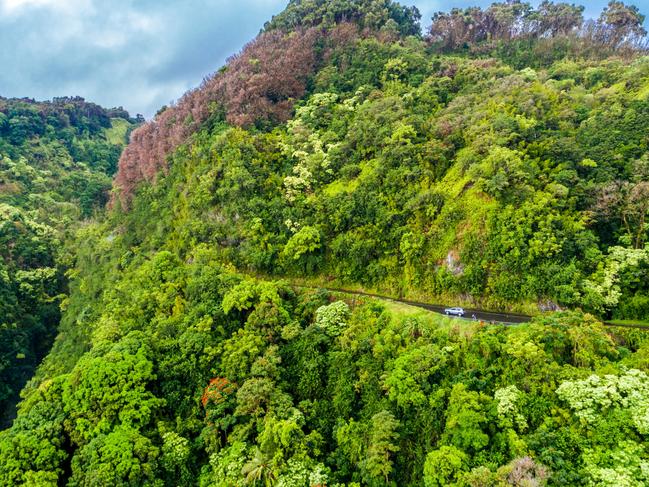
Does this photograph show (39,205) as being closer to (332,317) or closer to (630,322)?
(332,317)

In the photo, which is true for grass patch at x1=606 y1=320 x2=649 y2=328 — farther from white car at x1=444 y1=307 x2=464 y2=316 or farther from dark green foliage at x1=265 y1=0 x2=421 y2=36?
dark green foliage at x1=265 y1=0 x2=421 y2=36

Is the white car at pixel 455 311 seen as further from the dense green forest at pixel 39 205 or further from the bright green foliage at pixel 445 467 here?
the dense green forest at pixel 39 205

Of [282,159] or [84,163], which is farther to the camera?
[84,163]

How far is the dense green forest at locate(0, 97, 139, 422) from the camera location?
49.2 m

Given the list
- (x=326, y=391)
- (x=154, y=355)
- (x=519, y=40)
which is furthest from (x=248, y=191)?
(x=519, y=40)

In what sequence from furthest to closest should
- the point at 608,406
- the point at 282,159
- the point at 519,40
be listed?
the point at 519,40
the point at 282,159
the point at 608,406

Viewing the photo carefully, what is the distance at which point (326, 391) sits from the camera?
2783 centimetres

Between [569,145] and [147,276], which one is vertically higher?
[569,145]

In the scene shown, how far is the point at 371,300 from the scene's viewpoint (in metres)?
31.9

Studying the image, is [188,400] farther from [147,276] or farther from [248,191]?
[248,191]

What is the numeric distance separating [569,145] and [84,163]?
9511cm

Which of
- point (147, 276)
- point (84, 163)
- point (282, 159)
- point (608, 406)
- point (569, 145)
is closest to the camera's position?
point (608, 406)

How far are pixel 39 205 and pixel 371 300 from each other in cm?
6561

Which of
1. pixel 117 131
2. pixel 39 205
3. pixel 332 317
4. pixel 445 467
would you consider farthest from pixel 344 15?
pixel 117 131
